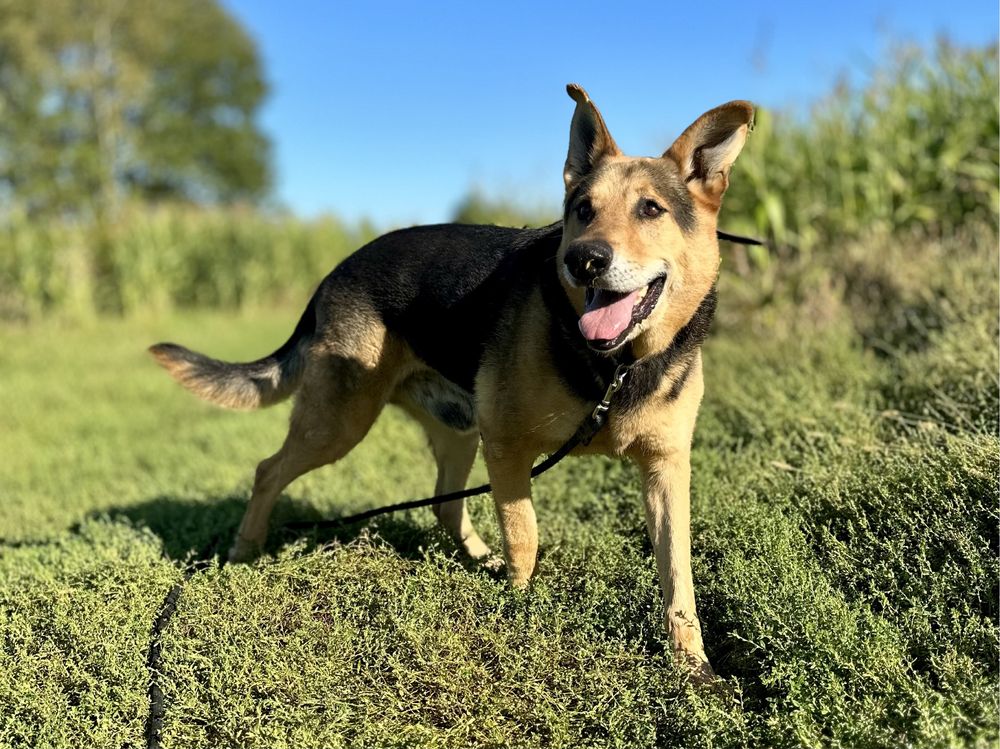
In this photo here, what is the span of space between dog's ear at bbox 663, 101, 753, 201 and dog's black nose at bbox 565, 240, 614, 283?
69 cm

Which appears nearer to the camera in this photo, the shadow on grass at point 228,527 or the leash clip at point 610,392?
the leash clip at point 610,392

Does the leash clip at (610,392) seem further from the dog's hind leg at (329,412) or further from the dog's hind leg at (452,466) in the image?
the dog's hind leg at (329,412)

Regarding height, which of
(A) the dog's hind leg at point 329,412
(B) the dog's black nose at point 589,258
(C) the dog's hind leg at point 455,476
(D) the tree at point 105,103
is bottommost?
(C) the dog's hind leg at point 455,476

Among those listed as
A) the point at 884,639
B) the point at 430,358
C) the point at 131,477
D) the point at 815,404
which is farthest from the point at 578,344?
the point at 131,477

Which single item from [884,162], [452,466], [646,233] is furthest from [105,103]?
[646,233]

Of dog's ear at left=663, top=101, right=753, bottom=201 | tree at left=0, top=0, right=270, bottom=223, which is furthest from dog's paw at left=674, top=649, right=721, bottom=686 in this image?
tree at left=0, top=0, right=270, bottom=223

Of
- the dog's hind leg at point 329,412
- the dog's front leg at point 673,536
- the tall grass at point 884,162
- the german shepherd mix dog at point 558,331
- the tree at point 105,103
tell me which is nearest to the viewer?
the german shepherd mix dog at point 558,331

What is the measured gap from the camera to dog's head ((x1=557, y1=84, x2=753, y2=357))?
2.94m

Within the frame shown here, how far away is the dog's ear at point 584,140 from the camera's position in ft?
11.2

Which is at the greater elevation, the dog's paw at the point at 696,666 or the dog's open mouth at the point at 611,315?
the dog's open mouth at the point at 611,315

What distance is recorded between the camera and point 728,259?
27.6 feet

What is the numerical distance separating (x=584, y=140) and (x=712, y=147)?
585 millimetres

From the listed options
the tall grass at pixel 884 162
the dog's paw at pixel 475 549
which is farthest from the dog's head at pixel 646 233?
the tall grass at pixel 884 162

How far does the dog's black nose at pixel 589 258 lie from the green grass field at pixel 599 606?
4.91 feet
